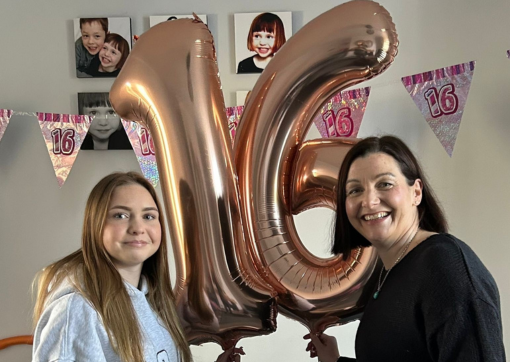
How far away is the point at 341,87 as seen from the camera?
1.15 metres

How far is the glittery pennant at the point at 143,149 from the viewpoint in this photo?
1.87m

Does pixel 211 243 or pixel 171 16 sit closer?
pixel 211 243

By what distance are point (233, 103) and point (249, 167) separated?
32.6 inches

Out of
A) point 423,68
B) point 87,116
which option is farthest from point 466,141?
point 87,116

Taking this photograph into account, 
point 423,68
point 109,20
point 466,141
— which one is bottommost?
point 466,141

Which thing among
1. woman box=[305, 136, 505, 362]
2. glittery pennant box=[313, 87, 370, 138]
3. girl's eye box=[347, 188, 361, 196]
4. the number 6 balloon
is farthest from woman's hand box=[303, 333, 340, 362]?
glittery pennant box=[313, 87, 370, 138]

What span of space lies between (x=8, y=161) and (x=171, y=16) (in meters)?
0.85

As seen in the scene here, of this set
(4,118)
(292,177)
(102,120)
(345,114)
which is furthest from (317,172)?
(4,118)

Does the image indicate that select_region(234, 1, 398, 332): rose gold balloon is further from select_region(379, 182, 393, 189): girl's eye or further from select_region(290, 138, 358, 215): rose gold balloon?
select_region(379, 182, 393, 189): girl's eye

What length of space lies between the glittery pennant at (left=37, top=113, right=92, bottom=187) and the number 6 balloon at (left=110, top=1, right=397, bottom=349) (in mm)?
802

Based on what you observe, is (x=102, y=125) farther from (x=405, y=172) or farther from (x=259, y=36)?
(x=405, y=172)

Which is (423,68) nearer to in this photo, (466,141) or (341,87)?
(466,141)

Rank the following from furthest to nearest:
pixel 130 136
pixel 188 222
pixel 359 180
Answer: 1. pixel 130 136
2. pixel 188 222
3. pixel 359 180

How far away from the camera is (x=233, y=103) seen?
194 centimetres
